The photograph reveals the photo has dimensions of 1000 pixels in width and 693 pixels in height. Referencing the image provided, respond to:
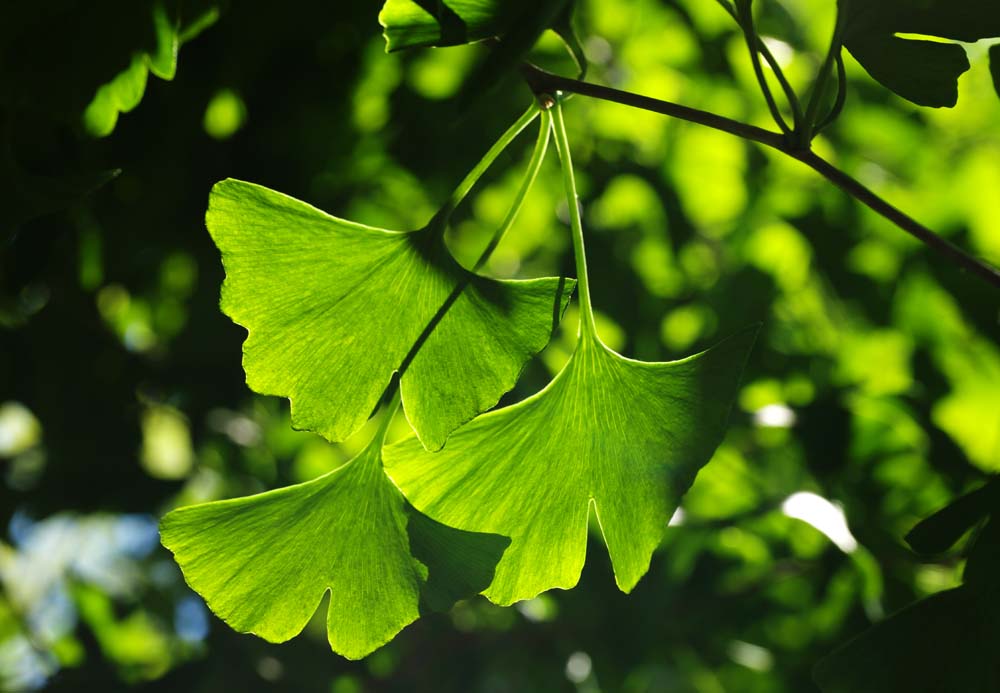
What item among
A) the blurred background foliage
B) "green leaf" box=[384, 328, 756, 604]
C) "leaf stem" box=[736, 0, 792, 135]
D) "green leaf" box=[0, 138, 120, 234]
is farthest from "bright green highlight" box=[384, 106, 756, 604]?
the blurred background foliage

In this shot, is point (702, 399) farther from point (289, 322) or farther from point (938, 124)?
point (938, 124)

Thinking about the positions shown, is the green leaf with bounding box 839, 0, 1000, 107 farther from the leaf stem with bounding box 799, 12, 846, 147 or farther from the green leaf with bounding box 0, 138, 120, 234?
the green leaf with bounding box 0, 138, 120, 234

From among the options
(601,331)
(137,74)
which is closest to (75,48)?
(137,74)

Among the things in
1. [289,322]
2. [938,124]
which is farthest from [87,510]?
[938,124]

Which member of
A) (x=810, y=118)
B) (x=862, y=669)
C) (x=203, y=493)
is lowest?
(x=203, y=493)

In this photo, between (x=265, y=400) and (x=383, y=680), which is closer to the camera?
(x=265, y=400)

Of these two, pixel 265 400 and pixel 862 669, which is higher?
pixel 862 669
